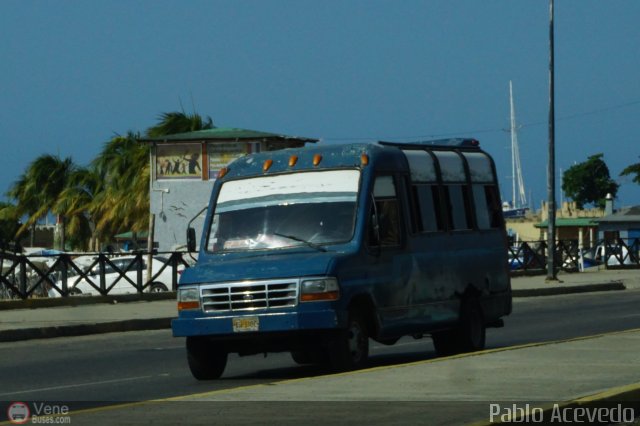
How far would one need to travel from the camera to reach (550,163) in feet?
142

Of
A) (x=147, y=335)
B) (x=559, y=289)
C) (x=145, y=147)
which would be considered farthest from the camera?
(x=145, y=147)

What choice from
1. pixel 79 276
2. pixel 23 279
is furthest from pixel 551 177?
pixel 23 279

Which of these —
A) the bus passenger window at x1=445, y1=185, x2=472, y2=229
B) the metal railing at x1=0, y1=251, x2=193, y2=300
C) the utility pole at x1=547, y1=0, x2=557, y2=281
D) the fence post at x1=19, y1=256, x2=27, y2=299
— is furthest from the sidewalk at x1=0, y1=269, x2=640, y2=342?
the bus passenger window at x1=445, y1=185, x2=472, y2=229

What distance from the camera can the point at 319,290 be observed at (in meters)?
14.6

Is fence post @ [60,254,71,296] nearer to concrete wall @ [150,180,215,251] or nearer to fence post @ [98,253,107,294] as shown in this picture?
fence post @ [98,253,107,294]

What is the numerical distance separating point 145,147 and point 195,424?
59.2m

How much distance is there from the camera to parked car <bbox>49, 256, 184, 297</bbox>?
1310 inches

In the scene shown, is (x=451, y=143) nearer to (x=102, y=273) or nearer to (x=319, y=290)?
(x=319, y=290)

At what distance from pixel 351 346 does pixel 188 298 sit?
1.90 m

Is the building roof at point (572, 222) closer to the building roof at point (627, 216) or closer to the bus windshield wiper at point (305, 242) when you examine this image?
the building roof at point (627, 216)

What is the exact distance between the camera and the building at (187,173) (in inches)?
2168

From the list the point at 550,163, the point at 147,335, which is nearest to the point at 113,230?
the point at 550,163

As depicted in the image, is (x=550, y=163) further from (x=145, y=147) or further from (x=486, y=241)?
(x=145, y=147)

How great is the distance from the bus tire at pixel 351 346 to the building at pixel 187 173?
39652 mm
